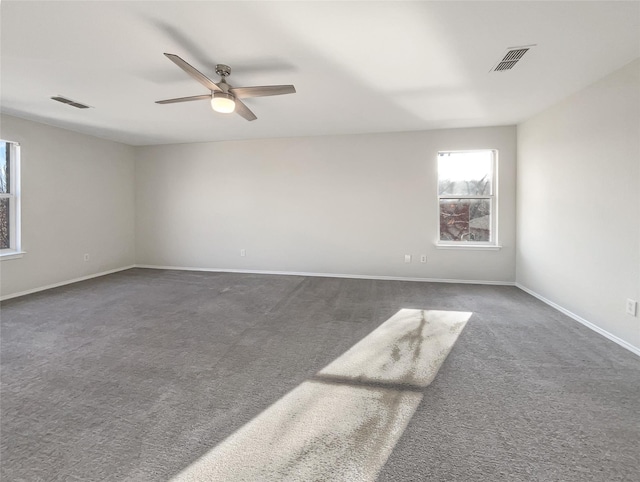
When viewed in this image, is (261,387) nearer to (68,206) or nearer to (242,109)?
(242,109)

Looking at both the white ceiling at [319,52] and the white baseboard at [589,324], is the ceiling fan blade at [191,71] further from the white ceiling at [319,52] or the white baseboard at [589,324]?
the white baseboard at [589,324]

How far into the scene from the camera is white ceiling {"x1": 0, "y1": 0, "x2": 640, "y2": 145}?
188 centimetres

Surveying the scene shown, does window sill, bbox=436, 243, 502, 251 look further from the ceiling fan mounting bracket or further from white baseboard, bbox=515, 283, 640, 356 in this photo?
the ceiling fan mounting bracket

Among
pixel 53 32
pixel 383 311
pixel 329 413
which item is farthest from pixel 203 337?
pixel 53 32

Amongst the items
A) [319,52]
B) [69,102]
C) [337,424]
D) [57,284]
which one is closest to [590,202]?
[319,52]

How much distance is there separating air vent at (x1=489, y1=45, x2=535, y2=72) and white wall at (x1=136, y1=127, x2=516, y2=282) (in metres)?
2.07

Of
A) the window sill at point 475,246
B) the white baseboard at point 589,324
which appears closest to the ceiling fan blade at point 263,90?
the window sill at point 475,246

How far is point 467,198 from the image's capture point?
15.4ft

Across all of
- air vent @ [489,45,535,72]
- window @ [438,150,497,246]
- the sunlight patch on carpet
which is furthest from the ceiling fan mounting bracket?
window @ [438,150,497,246]

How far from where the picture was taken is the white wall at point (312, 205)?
4.67 metres

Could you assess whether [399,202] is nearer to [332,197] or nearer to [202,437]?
[332,197]

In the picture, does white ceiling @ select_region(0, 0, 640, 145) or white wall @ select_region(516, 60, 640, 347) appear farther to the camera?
white wall @ select_region(516, 60, 640, 347)

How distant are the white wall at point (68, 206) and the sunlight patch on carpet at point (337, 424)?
4.62 m

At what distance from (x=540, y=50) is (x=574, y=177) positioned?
5.23 ft
